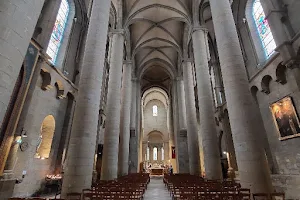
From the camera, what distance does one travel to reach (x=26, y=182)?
775 centimetres

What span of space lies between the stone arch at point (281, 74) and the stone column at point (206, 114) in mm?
3696

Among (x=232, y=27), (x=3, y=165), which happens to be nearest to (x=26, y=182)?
(x=3, y=165)

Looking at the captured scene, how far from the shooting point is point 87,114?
657cm

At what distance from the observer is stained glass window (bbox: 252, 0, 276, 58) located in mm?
10574

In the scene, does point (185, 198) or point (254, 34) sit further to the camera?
point (254, 34)

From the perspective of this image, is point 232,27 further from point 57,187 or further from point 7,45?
point 57,187

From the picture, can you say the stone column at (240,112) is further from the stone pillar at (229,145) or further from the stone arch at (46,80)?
the stone pillar at (229,145)

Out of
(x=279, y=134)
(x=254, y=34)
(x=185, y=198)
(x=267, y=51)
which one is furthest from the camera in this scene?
(x=254, y=34)

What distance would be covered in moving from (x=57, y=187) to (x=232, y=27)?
37.2ft

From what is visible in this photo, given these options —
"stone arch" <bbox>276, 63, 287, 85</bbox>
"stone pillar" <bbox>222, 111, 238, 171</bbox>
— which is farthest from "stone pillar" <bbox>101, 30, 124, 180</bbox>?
"stone arch" <bbox>276, 63, 287, 85</bbox>

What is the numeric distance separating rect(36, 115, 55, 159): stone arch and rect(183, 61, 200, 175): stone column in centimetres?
1072

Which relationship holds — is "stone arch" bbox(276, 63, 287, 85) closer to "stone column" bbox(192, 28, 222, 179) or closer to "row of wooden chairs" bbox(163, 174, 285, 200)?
"stone column" bbox(192, 28, 222, 179)

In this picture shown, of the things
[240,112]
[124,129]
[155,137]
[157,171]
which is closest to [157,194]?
[240,112]

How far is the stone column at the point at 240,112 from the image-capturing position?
17.7ft
